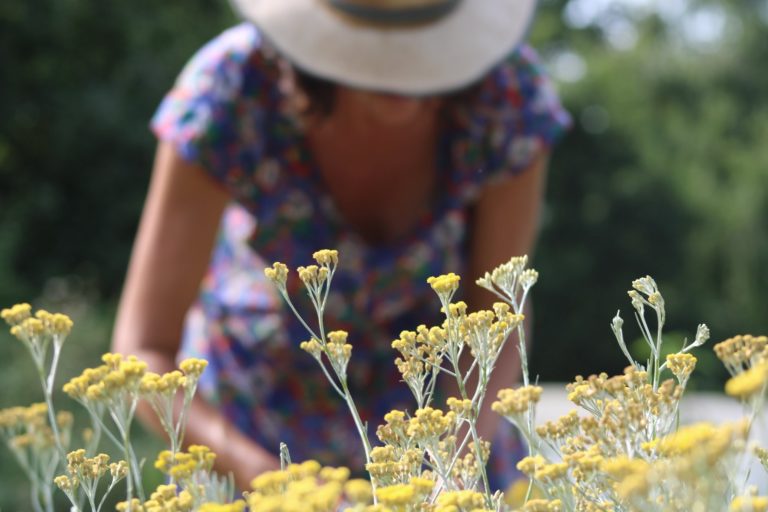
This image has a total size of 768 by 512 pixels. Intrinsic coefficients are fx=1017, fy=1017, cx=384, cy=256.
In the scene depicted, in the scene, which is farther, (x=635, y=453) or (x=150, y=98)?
(x=150, y=98)

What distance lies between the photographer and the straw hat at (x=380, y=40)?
1.57m

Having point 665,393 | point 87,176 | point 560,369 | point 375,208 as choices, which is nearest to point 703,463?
point 665,393

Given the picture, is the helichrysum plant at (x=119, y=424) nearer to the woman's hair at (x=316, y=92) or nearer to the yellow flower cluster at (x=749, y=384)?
the yellow flower cluster at (x=749, y=384)

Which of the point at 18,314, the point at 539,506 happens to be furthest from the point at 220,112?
the point at 539,506

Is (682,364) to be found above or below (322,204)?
below

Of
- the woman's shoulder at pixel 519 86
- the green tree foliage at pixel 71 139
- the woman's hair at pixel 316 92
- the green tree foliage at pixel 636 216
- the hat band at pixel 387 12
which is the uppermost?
the green tree foliage at pixel 71 139

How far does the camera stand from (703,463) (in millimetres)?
417

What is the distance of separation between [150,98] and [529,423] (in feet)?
30.1

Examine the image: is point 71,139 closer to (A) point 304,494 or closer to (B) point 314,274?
(B) point 314,274

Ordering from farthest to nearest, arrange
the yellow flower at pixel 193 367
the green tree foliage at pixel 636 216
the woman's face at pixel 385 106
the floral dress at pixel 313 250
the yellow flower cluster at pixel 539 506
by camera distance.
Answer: the green tree foliage at pixel 636 216, the floral dress at pixel 313 250, the woman's face at pixel 385 106, the yellow flower at pixel 193 367, the yellow flower cluster at pixel 539 506

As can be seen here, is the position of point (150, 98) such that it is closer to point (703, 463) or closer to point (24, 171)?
point (24, 171)

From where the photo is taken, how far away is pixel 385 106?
67.6 inches

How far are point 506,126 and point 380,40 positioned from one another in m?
0.42

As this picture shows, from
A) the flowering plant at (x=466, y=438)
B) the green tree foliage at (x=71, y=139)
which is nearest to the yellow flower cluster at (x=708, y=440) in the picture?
the flowering plant at (x=466, y=438)
